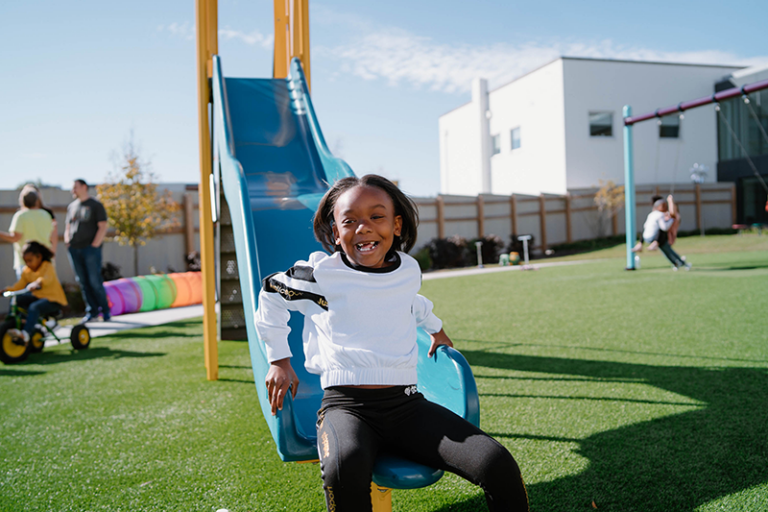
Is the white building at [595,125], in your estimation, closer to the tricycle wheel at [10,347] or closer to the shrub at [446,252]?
the shrub at [446,252]

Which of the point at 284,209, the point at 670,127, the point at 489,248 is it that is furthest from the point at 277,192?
the point at 670,127

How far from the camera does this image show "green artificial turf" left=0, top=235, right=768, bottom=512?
2591 millimetres

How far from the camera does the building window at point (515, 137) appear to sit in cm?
2423

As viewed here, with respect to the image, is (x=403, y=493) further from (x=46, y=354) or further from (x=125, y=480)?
(x=46, y=354)

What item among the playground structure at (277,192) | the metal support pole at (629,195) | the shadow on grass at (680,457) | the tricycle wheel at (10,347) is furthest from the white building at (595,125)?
the tricycle wheel at (10,347)

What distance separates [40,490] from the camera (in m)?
2.76

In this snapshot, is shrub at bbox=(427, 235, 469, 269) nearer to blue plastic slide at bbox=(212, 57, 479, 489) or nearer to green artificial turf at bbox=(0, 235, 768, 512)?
green artificial turf at bbox=(0, 235, 768, 512)

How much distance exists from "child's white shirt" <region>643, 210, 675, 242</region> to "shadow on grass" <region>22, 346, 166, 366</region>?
33.5 ft

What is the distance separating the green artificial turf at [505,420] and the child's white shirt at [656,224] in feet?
16.2

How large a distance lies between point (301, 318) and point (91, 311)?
224 inches

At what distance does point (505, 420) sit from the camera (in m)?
3.52

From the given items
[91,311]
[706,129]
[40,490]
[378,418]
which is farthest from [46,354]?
[706,129]

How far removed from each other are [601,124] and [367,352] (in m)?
22.7

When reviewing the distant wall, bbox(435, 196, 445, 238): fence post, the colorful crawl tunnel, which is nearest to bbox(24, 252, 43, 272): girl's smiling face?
the colorful crawl tunnel
